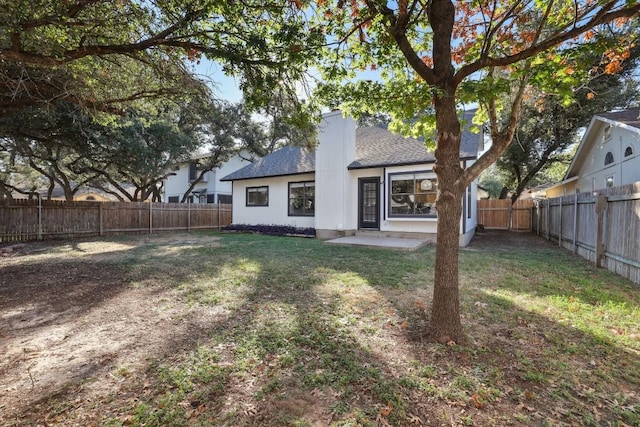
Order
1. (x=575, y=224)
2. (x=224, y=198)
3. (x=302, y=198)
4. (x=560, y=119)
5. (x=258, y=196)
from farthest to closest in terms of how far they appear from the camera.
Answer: (x=224, y=198) < (x=258, y=196) < (x=560, y=119) < (x=302, y=198) < (x=575, y=224)

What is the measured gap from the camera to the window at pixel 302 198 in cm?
1398

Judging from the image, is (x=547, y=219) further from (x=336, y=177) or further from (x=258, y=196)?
(x=258, y=196)

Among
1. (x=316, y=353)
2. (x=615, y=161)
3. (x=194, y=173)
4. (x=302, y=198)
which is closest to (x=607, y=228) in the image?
(x=615, y=161)

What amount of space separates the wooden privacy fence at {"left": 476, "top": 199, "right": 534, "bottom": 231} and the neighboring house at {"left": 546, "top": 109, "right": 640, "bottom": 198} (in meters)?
2.59

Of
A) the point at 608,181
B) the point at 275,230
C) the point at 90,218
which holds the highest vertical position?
the point at 608,181

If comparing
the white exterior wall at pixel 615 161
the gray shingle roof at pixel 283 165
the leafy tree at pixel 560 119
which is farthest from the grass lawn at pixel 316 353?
the leafy tree at pixel 560 119

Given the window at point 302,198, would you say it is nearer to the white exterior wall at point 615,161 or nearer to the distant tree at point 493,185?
the white exterior wall at point 615,161

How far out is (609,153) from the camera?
472 inches

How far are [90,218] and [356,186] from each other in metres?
12.0

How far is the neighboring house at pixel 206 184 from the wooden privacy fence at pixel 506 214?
1782 cm

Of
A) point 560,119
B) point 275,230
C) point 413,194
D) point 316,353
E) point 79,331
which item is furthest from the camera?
point 560,119

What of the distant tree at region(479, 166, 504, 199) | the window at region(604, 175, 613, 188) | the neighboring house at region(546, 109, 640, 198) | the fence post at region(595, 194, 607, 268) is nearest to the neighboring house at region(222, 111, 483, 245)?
the fence post at region(595, 194, 607, 268)

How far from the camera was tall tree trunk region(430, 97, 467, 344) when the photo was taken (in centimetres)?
Answer: 321

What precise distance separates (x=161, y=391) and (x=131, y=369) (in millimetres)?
537
